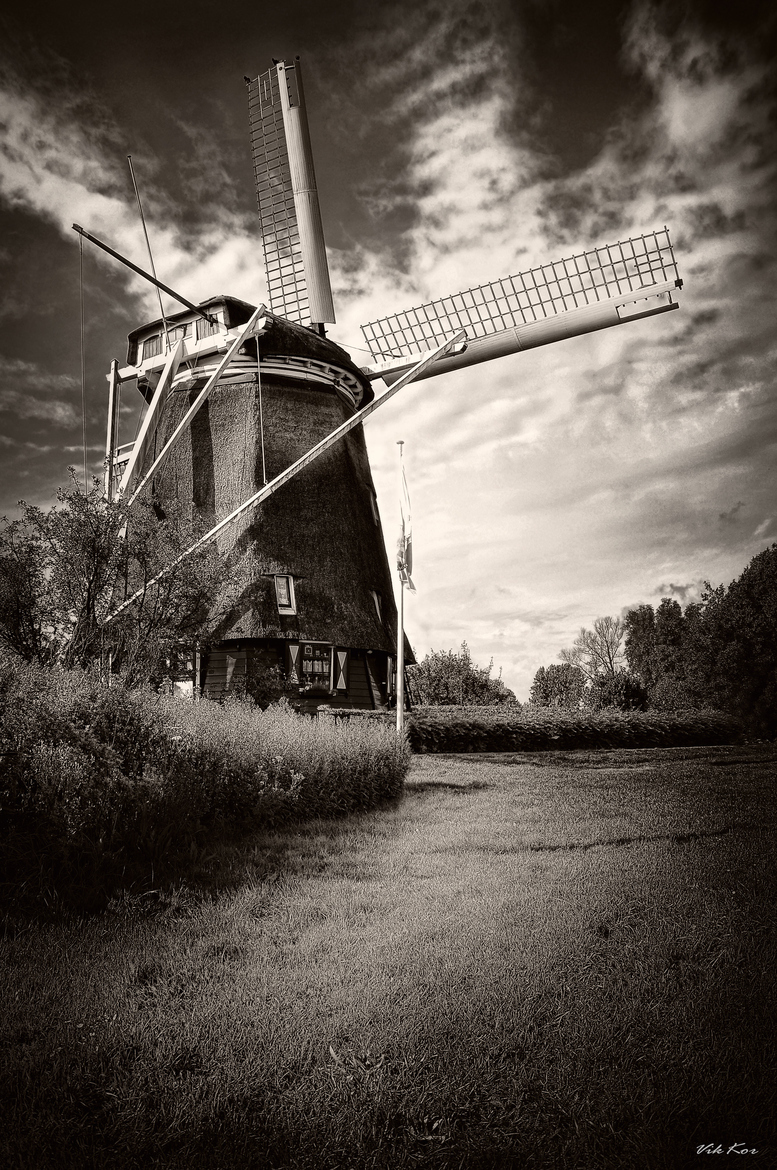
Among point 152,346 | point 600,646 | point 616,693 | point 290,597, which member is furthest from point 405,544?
point 600,646

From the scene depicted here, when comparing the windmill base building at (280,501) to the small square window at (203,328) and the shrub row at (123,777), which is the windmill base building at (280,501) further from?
the shrub row at (123,777)

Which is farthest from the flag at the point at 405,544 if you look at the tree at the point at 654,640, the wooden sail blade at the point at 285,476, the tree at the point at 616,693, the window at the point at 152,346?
the tree at the point at 654,640

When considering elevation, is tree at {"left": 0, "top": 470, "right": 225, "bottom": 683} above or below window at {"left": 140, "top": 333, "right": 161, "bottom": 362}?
below

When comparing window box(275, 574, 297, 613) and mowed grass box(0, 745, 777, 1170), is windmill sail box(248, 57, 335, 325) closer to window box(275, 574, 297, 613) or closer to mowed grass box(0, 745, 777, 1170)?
window box(275, 574, 297, 613)

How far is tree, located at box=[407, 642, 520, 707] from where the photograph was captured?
3369 cm

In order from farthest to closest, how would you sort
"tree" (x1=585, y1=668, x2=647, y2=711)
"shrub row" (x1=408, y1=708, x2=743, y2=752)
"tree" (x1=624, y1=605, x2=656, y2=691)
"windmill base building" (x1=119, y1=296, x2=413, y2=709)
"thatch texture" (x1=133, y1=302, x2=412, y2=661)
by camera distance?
1. "tree" (x1=624, y1=605, x2=656, y2=691)
2. "tree" (x1=585, y1=668, x2=647, y2=711)
3. "shrub row" (x1=408, y1=708, x2=743, y2=752)
4. "thatch texture" (x1=133, y1=302, x2=412, y2=661)
5. "windmill base building" (x1=119, y1=296, x2=413, y2=709)

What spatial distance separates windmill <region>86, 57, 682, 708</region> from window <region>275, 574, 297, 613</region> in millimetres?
32

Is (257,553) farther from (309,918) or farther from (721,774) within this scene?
(309,918)

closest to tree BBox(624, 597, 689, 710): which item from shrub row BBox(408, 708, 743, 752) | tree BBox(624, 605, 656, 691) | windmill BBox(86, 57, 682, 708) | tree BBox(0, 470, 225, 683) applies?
tree BBox(624, 605, 656, 691)

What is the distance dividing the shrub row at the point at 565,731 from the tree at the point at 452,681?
12.2 m

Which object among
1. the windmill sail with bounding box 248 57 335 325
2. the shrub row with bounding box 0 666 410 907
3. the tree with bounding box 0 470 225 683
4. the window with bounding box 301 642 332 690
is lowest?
the shrub row with bounding box 0 666 410 907

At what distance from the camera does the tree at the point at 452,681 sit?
33.7 meters

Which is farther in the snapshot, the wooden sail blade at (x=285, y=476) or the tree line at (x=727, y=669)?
the tree line at (x=727, y=669)

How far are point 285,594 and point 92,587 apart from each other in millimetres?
4659
